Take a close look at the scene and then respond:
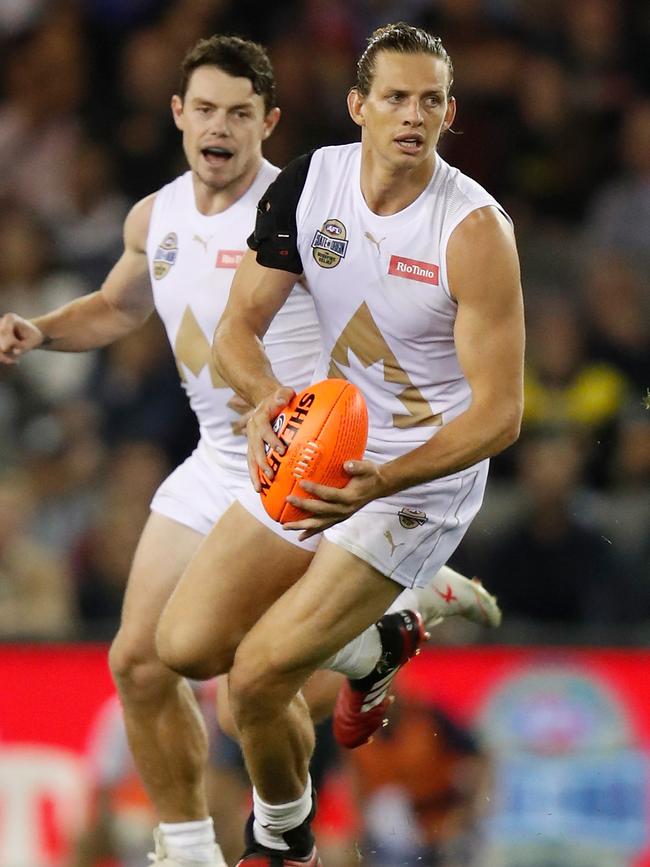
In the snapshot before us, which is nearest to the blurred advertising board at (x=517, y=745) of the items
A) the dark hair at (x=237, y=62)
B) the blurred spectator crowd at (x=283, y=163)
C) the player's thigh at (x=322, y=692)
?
the blurred spectator crowd at (x=283, y=163)

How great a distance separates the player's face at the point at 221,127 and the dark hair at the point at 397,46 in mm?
767

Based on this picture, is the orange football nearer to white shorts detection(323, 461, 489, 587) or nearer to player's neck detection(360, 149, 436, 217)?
white shorts detection(323, 461, 489, 587)

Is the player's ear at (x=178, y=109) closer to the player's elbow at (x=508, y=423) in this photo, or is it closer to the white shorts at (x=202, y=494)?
the white shorts at (x=202, y=494)

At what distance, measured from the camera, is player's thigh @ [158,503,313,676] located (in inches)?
187

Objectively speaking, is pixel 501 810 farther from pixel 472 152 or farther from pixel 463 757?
pixel 472 152

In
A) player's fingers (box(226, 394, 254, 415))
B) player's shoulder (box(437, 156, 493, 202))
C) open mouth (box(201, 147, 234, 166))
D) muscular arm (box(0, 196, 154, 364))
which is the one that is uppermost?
player's shoulder (box(437, 156, 493, 202))

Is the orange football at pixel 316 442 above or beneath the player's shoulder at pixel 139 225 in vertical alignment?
beneath

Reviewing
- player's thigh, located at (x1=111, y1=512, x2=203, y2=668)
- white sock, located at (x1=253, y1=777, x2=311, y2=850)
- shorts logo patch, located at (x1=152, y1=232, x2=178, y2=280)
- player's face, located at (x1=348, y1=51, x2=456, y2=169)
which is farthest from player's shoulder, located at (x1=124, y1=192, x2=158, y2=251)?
white sock, located at (x1=253, y1=777, x2=311, y2=850)

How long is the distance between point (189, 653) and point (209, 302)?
1.23m

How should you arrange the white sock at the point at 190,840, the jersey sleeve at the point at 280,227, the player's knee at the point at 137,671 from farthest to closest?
1. the white sock at the point at 190,840
2. the player's knee at the point at 137,671
3. the jersey sleeve at the point at 280,227

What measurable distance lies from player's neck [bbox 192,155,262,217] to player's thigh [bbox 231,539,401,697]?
1.36m

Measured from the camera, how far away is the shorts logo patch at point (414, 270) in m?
4.53

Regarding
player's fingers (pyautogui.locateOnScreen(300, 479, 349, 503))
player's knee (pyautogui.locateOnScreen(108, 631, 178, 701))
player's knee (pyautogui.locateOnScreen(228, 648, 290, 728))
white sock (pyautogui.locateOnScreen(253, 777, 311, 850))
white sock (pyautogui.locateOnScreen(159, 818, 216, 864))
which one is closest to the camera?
player's fingers (pyautogui.locateOnScreen(300, 479, 349, 503))

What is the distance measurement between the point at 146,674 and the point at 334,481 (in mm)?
1379
